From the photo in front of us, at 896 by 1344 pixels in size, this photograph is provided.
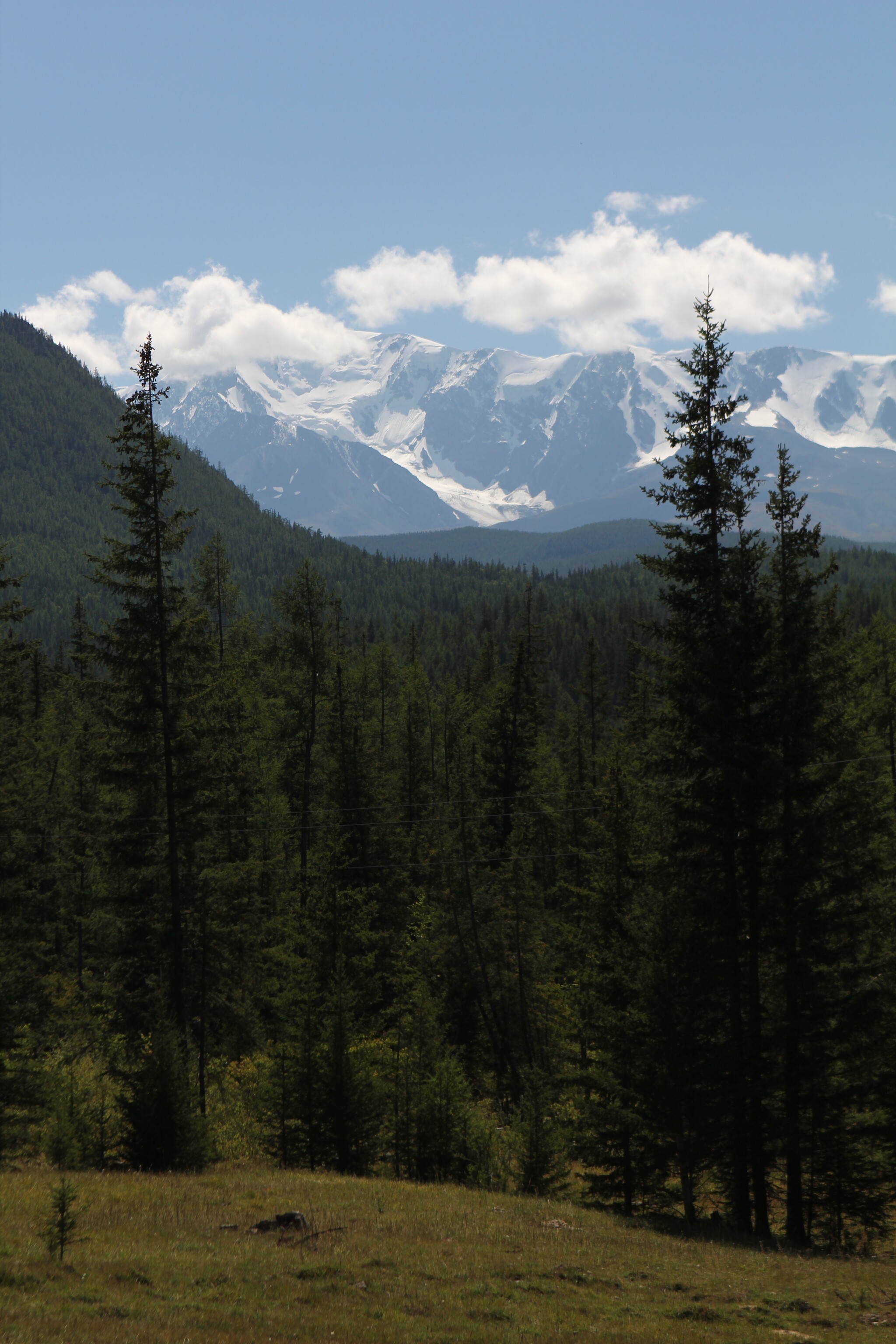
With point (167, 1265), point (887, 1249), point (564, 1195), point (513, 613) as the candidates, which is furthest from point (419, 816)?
point (513, 613)

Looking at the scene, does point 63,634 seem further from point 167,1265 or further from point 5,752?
point 167,1265

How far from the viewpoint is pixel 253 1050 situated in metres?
31.2

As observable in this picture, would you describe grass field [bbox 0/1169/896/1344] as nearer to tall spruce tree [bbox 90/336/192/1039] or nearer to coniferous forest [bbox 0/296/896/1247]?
coniferous forest [bbox 0/296/896/1247]

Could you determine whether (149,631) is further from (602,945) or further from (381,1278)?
(381,1278)

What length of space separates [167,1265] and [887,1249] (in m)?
15.8

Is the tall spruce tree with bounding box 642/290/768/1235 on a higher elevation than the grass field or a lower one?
higher

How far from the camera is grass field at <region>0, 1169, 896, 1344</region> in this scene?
35.3 feet

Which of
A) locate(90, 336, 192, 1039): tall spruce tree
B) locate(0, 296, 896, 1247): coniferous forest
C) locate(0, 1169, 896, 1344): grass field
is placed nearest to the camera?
locate(0, 1169, 896, 1344): grass field

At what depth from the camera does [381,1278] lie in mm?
12750

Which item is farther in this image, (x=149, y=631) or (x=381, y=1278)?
(x=149, y=631)

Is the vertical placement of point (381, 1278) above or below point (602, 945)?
below

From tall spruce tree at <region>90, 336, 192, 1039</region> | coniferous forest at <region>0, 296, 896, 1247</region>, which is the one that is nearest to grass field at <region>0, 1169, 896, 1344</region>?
coniferous forest at <region>0, 296, 896, 1247</region>

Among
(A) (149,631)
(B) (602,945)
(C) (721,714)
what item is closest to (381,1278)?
(C) (721,714)

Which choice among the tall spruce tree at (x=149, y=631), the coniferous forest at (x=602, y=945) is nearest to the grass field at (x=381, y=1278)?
the coniferous forest at (x=602, y=945)
